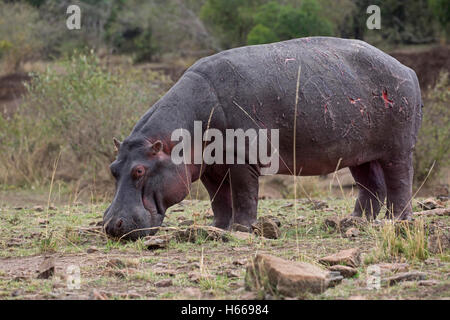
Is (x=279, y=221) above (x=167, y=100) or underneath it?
underneath

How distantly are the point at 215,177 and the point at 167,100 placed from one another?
793 millimetres

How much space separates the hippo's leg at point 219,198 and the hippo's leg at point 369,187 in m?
1.41

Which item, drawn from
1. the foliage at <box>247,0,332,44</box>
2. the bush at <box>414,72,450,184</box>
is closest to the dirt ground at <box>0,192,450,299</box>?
the bush at <box>414,72,450,184</box>

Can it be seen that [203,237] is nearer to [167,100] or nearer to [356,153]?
[167,100]

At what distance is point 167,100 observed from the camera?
558 centimetres

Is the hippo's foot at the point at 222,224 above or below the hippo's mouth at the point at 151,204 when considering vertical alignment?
below

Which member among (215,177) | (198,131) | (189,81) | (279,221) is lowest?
(279,221)

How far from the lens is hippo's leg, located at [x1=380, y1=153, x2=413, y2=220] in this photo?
6168 millimetres

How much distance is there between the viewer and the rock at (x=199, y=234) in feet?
16.7

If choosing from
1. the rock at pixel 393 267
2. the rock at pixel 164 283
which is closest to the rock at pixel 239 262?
the rock at pixel 164 283

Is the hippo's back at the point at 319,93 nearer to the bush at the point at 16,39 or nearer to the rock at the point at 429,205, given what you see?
the rock at the point at 429,205
